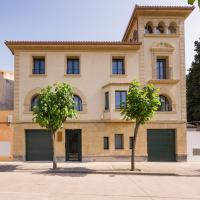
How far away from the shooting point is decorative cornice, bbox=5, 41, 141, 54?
23.3 meters

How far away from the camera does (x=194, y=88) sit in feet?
121

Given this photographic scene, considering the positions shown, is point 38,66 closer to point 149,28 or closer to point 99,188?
point 149,28

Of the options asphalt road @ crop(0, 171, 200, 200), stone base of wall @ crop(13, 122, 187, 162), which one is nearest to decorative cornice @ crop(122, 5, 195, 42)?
stone base of wall @ crop(13, 122, 187, 162)

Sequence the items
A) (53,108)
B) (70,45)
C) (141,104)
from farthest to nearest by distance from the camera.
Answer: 1. (70,45)
2. (53,108)
3. (141,104)

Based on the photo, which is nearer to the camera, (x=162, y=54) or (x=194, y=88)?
(x=162, y=54)

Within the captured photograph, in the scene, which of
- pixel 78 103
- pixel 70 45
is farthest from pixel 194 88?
pixel 70 45

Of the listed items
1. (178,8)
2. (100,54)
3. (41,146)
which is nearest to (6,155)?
(41,146)

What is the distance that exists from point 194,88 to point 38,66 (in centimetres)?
2129

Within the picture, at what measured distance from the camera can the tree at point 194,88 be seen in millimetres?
36281

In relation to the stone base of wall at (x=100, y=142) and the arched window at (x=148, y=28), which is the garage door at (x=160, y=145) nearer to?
the stone base of wall at (x=100, y=142)

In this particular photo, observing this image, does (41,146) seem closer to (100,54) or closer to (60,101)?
(60,101)

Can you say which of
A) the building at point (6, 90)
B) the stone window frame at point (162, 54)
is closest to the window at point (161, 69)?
the stone window frame at point (162, 54)

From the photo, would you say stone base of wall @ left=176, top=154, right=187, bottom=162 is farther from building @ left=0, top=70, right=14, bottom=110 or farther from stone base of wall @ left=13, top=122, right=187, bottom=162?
building @ left=0, top=70, right=14, bottom=110

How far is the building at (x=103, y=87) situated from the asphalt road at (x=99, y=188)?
680cm
